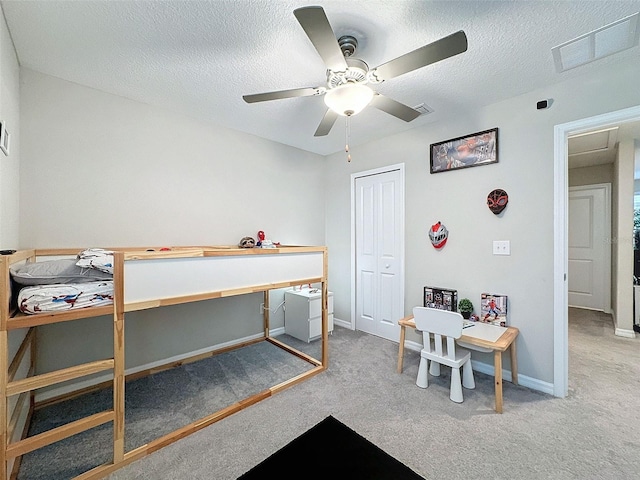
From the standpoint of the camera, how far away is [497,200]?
2.47 meters

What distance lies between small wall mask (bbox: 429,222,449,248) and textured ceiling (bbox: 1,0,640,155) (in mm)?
1189

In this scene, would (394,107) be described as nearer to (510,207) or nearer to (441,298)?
(510,207)

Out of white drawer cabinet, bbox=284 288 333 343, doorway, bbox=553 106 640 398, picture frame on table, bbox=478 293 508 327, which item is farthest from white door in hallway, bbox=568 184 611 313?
white drawer cabinet, bbox=284 288 333 343

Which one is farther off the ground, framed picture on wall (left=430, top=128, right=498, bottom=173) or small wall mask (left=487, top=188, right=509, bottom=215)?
framed picture on wall (left=430, top=128, right=498, bottom=173)

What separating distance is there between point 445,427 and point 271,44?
109 inches

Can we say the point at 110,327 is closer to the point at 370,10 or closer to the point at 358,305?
the point at 358,305

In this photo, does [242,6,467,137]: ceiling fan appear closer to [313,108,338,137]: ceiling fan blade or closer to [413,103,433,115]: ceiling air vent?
[313,108,338,137]: ceiling fan blade

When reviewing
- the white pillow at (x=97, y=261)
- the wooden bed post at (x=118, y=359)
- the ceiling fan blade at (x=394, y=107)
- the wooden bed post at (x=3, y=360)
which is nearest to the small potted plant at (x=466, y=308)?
the ceiling fan blade at (x=394, y=107)

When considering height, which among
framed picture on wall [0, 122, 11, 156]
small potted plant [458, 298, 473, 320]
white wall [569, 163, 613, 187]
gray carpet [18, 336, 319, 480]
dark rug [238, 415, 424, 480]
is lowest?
gray carpet [18, 336, 319, 480]

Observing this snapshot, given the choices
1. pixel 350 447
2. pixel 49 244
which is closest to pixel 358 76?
pixel 350 447

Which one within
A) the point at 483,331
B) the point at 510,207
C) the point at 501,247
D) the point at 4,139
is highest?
the point at 4,139

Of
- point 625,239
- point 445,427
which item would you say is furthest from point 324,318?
point 625,239

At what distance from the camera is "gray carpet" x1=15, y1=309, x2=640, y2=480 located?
150 cm

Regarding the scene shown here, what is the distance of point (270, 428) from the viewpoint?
71.5 inches
